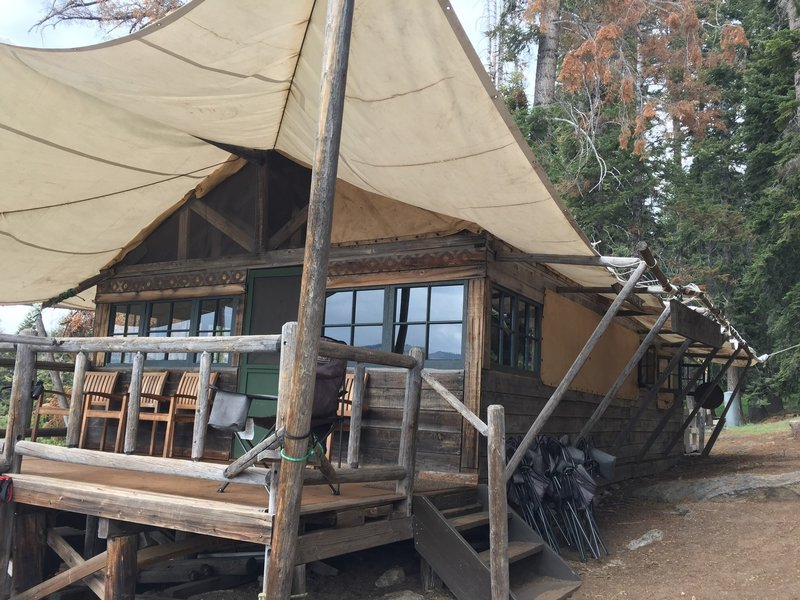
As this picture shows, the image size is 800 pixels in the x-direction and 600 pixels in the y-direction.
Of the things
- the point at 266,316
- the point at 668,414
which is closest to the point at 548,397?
the point at 266,316

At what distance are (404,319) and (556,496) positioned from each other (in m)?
2.00

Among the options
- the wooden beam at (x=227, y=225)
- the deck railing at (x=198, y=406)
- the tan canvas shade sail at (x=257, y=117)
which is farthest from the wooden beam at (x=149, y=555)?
the wooden beam at (x=227, y=225)

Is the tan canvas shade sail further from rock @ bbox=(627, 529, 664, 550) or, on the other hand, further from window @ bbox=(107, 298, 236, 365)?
rock @ bbox=(627, 529, 664, 550)

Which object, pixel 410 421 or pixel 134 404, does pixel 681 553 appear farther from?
pixel 134 404

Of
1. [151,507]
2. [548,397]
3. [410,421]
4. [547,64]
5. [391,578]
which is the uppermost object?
[547,64]

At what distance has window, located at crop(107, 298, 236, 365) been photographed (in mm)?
7176

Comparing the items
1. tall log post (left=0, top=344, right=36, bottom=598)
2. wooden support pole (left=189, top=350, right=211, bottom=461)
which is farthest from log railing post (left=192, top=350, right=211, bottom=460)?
tall log post (left=0, top=344, right=36, bottom=598)

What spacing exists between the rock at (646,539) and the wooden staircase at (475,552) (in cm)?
141

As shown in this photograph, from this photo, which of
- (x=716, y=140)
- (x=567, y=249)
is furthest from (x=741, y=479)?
(x=716, y=140)

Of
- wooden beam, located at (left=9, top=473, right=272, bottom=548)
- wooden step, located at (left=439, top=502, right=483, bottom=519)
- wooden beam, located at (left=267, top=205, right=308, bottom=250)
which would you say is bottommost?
wooden step, located at (left=439, top=502, right=483, bottom=519)

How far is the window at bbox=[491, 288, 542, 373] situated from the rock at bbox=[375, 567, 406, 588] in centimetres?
201

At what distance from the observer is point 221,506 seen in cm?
360

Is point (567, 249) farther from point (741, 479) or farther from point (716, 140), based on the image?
point (716, 140)

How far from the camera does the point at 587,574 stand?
17.2 ft
